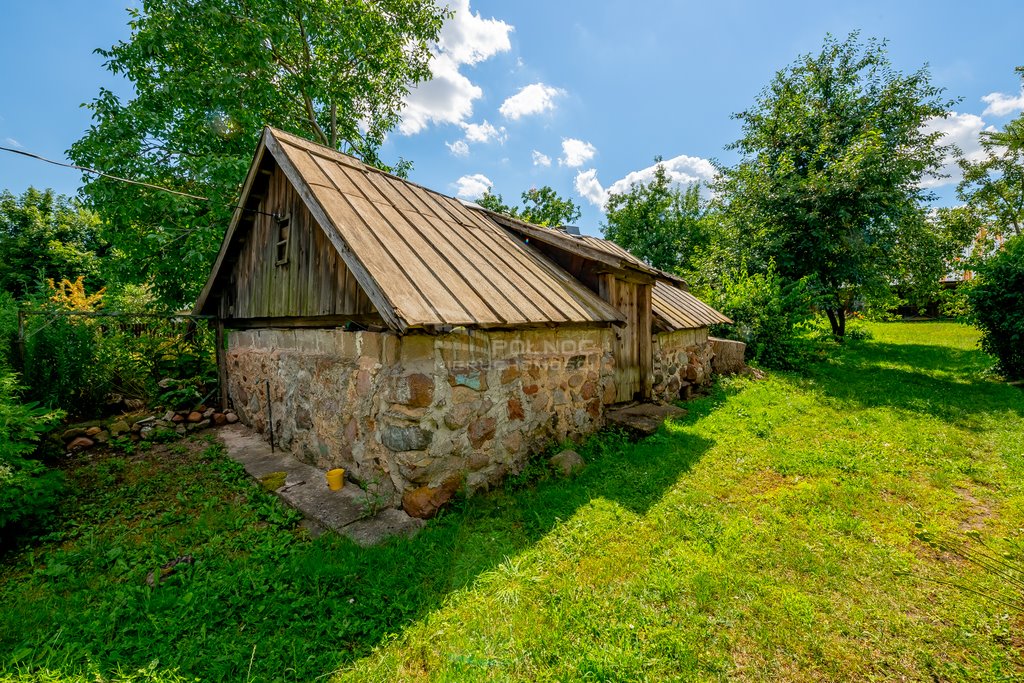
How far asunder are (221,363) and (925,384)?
616 inches

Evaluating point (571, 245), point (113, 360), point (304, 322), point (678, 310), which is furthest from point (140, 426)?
point (678, 310)

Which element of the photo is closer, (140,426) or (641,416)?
(140,426)

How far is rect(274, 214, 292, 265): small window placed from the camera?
574 centimetres

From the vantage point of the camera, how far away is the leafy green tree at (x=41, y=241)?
2017 cm

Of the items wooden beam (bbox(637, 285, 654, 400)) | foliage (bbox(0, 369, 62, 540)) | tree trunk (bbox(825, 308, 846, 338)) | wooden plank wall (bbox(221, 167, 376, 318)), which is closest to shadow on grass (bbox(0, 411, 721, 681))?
foliage (bbox(0, 369, 62, 540))

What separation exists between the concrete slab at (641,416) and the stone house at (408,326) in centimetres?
26

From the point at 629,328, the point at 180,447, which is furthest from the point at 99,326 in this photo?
the point at 629,328

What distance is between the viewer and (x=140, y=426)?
6547mm

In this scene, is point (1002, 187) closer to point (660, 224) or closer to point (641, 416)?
point (660, 224)

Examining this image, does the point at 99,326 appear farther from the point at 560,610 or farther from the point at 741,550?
the point at 741,550

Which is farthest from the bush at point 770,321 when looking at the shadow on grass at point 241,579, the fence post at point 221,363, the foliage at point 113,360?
the foliage at point 113,360

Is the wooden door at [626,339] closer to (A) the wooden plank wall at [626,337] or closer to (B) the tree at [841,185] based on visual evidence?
(A) the wooden plank wall at [626,337]

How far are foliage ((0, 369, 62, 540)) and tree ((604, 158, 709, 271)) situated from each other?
2564 centimetres

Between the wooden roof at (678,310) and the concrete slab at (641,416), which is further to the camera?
the wooden roof at (678,310)
